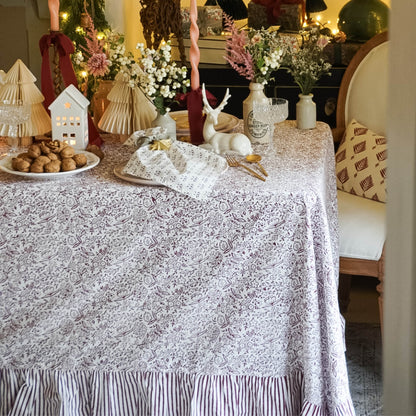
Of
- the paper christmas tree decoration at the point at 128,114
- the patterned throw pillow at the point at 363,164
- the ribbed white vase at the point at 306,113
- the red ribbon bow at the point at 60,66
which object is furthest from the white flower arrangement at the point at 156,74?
the patterned throw pillow at the point at 363,164

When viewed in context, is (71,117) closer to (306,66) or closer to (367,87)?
(306,66)

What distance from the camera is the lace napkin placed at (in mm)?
1903

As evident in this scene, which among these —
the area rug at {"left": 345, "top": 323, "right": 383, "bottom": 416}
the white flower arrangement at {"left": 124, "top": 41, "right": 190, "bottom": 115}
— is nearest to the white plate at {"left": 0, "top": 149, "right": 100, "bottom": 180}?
the white flower arrangement at {"left": 124, "top": 41, "right": 190, "bottom": 115}

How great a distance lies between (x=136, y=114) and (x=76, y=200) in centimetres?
46

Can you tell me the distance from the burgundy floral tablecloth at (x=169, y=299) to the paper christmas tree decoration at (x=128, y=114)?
0.94ft

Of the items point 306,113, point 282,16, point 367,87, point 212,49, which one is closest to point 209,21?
point 212,49

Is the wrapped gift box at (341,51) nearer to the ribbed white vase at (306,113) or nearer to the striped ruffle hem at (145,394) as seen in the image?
the ribbed white vase at (306,113)

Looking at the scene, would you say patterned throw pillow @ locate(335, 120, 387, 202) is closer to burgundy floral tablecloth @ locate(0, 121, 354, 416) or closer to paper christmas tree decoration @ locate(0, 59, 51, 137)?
burgundy floral tablecloth @ locate(0, 121, 354, 416)

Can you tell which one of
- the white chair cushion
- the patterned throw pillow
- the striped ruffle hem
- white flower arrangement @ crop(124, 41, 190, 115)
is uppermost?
white flower arrangement @ crop(124, 41, 190, 115)

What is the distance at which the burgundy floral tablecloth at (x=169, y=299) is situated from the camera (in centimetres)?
189

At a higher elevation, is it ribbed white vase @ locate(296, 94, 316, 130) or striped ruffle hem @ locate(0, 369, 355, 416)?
ribbed white vase @ locate(296, 94, 316, 130)

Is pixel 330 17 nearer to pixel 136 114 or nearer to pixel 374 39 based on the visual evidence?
pixel 374 39

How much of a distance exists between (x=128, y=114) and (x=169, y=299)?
0.63 metres

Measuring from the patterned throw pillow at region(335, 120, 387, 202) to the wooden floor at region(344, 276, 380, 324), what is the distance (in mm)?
502
